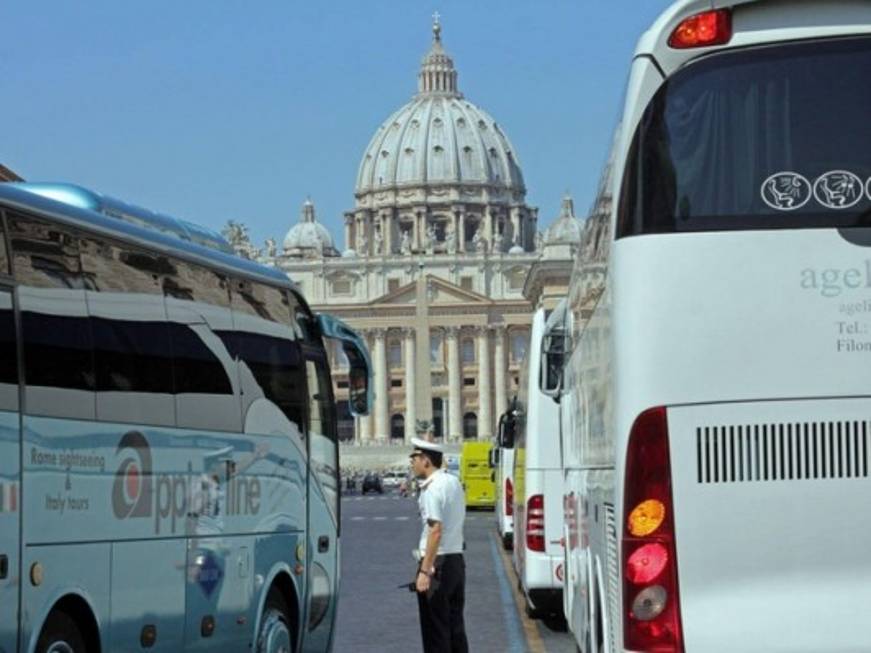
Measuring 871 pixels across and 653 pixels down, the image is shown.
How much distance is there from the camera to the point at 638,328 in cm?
684

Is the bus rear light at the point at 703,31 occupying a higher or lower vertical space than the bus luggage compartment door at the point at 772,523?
higher

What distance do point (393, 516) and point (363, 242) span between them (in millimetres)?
122694

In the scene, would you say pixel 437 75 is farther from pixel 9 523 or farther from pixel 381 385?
pixel 9 523

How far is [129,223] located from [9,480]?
216cm

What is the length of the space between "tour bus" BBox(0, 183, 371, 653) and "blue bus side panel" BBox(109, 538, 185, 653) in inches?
0.4

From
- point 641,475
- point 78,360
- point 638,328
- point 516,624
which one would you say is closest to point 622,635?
point 641,475

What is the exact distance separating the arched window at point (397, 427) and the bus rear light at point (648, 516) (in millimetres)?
149211

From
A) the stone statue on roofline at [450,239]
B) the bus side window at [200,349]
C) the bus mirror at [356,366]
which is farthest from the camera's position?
the stone statue on roofline at [450,239]

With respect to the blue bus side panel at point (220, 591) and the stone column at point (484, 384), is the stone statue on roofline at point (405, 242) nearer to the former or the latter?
the stone column at point (484, 384)

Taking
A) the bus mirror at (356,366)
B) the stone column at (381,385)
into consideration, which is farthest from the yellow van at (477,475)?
the stone column at (381,385)

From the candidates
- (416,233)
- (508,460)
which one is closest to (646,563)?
(508,460)

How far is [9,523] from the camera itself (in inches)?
290

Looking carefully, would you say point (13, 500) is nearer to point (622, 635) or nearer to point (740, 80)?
point (622, 635)

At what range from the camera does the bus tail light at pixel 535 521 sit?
54.7 ft
